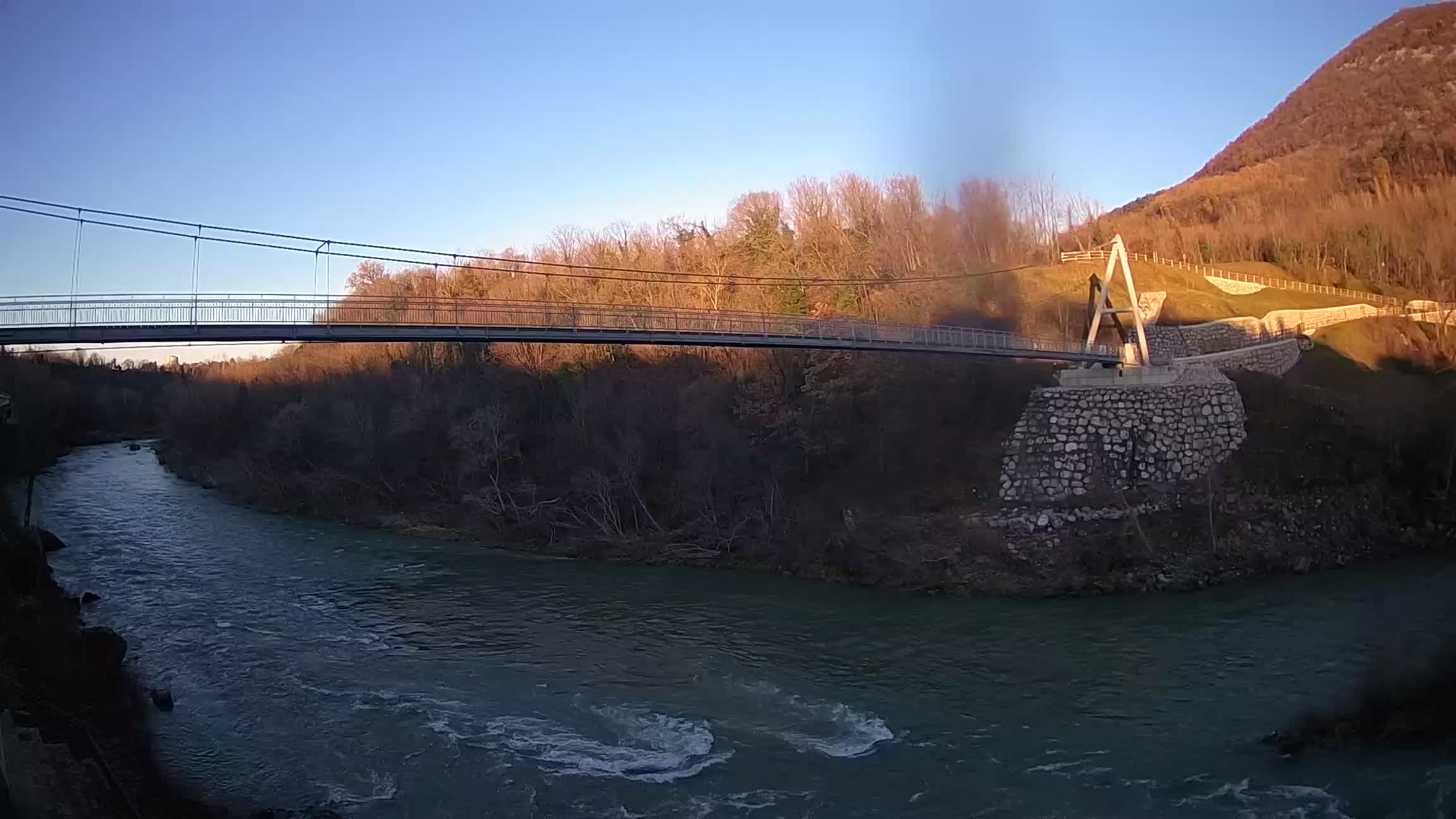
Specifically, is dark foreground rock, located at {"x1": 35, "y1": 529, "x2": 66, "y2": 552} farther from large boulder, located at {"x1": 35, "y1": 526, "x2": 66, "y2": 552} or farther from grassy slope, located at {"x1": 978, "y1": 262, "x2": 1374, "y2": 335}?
grassy slope, located at {"x1": 978, "y1": 262, "x2": 1374, "y2": 335}

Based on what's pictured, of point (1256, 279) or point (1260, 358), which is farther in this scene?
point (1256, 279)

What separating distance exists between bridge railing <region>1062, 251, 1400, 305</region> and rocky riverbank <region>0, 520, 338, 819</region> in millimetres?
33766

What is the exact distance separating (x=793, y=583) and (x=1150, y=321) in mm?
18928

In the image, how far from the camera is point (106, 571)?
70.2 ft

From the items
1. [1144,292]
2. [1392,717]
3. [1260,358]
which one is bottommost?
Result: [1392,717]

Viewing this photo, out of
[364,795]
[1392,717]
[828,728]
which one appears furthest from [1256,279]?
[364,795]

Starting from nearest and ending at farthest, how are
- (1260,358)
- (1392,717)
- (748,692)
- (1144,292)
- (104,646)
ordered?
(1392,717), (748,692), (104,646), (1260,358), (1144,292)

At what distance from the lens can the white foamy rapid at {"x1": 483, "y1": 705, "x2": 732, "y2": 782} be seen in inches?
423

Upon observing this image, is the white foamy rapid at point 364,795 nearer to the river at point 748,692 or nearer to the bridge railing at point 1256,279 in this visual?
the river at point 748,692

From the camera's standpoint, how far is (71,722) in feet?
37.7

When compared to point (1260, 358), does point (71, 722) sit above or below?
below

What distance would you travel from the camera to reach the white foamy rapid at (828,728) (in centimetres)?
1123

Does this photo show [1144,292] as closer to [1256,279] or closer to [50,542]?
[1256,279]

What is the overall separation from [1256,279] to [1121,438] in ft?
63.9
